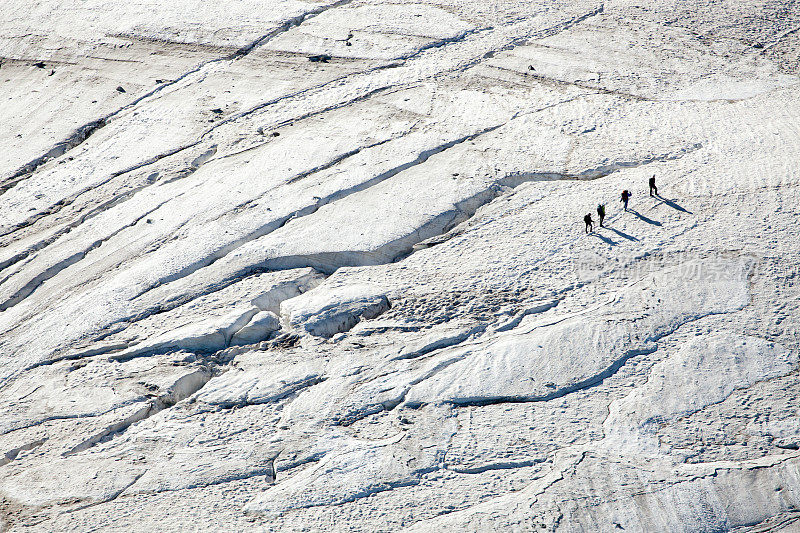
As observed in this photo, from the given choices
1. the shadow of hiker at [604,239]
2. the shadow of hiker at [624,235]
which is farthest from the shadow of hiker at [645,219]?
the shadow of hiker at [604,239]

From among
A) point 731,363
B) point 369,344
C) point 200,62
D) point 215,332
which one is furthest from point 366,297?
point 200,62

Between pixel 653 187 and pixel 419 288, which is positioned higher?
pixel 653 187

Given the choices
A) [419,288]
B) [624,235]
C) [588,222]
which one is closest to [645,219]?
[624,235]

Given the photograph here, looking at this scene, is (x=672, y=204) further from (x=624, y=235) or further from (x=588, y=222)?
(x=588, y=222)

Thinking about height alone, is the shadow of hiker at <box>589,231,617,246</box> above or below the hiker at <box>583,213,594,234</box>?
below

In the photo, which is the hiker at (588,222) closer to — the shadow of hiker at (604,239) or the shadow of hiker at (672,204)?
the shadow of hiker at (604,239)

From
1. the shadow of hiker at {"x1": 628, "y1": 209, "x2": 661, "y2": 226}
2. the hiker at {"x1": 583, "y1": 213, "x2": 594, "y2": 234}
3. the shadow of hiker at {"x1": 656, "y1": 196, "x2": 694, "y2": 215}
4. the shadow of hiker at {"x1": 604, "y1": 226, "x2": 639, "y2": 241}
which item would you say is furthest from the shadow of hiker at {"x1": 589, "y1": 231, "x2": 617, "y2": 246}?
the shadow of hiker at {"x1": 656, "y1": 196, "x2": 694, "y2": 215}

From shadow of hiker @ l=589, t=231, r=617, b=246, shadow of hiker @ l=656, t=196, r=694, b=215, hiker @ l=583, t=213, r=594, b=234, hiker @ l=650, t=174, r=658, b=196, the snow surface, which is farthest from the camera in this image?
hiker @ l=650, t=174, r=658, b=196

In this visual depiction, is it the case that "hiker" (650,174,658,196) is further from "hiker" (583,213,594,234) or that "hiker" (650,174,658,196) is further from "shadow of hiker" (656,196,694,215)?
"hiker" (583,213,594,234)

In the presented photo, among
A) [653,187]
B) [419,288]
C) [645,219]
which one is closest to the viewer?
[419,288]
